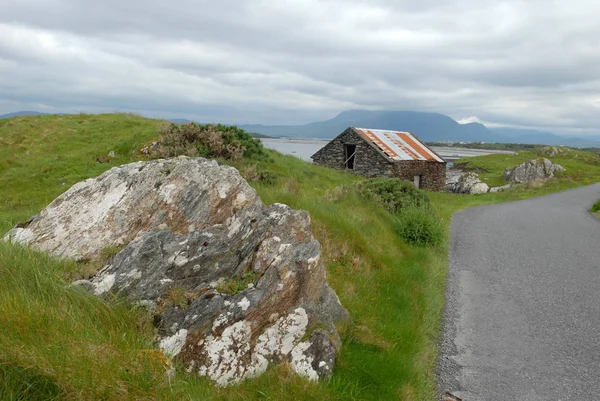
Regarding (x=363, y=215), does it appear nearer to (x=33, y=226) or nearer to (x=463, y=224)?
(x=33, y=226)

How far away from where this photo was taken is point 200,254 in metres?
6.26

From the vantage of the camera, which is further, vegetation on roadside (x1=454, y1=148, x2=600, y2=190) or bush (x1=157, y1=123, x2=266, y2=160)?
vegetation on roadside (x1=454, y1=148, x2=600, y2=190)

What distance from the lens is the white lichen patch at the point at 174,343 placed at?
16.5 feet

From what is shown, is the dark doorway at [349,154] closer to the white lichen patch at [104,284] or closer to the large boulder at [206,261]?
the large boulder at [206,261]

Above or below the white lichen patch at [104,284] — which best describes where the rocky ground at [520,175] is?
below

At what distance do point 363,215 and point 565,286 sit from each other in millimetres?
6420

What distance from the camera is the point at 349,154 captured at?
46.9 metres

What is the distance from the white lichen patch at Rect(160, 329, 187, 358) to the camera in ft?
16.5

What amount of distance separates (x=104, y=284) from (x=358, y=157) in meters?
39.9

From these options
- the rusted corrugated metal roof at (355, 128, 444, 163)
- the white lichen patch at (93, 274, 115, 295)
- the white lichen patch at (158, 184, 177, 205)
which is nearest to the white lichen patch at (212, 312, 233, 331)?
the white lichen patch at (93, 274, 115, 295)

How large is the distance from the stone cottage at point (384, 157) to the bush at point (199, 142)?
24.6 m

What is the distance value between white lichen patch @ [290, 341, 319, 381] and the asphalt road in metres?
2.40

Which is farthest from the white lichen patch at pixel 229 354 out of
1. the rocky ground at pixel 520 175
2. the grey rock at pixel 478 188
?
the rocky ground at pixel 520 175

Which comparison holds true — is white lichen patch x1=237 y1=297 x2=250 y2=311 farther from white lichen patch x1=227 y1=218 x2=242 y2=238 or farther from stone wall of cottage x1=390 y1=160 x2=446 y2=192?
stone wall of cottage x1=390 y1=160 x2=446 y2=192
